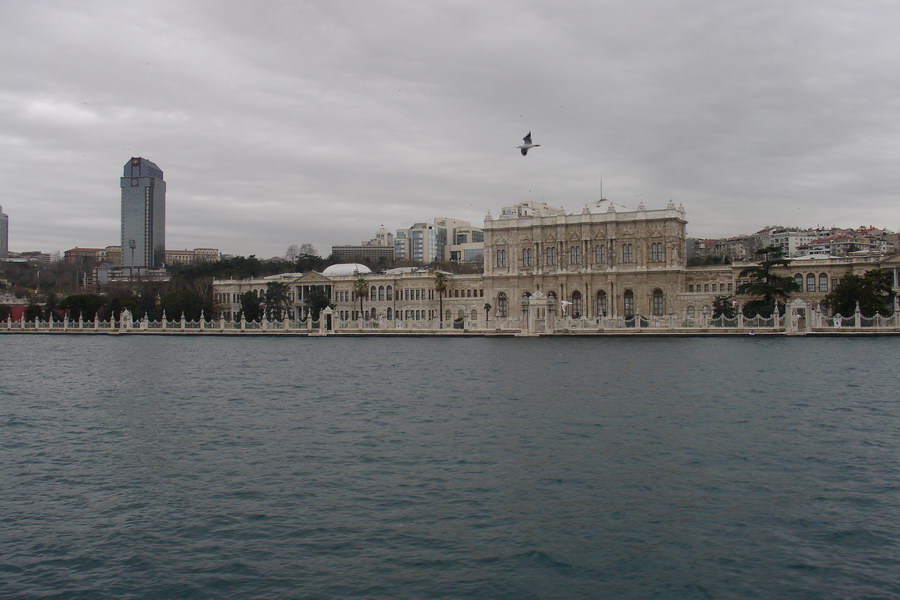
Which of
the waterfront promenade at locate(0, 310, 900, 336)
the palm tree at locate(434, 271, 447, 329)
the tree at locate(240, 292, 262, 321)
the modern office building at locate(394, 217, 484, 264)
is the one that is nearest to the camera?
the waterfront promenade at locate(0, 310, 900, 336)

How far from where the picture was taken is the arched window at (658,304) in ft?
199

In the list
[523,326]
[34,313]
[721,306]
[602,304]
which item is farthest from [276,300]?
[721,306]

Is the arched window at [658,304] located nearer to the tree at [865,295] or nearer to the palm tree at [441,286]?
the tree at [865,295]

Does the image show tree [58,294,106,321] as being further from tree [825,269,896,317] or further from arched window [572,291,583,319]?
tree [825,269,896,317]

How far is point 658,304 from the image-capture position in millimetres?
61219

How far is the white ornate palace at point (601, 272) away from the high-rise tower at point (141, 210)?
9680cm

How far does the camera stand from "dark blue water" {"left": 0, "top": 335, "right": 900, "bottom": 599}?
825 cm

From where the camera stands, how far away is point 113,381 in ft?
86.5

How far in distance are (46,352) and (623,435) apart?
38046 mm

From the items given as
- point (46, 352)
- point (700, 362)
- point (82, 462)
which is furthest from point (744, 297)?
point (82, 462)

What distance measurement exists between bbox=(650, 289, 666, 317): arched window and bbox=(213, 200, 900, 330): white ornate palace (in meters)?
0.07

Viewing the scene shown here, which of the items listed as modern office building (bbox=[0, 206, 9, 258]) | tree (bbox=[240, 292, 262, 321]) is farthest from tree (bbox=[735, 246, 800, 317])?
modern office building (bbox=[0, 206, 9, 258])

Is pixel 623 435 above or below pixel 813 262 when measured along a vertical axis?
below

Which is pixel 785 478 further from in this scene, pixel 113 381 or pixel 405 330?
pixel 405 330
